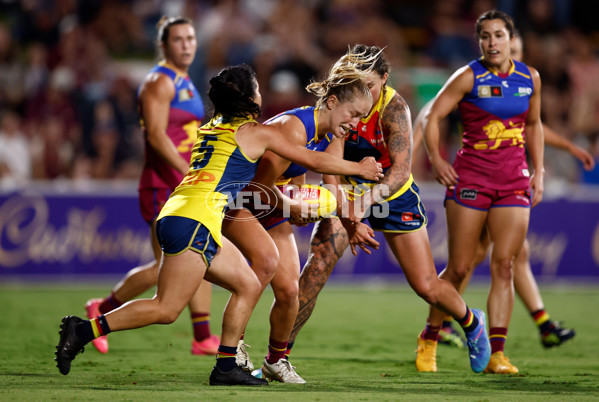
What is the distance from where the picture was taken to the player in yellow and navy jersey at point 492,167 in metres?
6.37

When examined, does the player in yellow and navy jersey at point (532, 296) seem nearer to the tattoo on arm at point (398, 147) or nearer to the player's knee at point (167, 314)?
the tattoo on arm at point (398, 147)

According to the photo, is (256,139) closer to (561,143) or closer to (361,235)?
(361,235)

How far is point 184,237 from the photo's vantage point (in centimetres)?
505

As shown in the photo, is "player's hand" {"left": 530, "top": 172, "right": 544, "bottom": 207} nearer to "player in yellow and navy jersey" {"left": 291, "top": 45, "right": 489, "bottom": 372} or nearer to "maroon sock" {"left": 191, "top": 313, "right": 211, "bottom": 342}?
"player in yellow and navy jersey" {"left": 291, "top": 45, "right": 489, "bottom": 372}

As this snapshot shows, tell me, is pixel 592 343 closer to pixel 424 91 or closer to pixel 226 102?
pixel 226 102

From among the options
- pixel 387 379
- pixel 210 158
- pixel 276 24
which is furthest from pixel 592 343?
pixel 276 24

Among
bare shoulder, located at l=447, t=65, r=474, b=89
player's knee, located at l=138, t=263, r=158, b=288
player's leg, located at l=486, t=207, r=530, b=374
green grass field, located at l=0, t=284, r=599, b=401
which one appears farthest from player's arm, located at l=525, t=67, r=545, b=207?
player's knee, located at l=138, t=263, r=158, b=288

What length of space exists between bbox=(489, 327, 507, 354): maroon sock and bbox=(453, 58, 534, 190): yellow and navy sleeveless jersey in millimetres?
1055

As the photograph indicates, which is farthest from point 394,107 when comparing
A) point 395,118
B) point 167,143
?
point 167,143

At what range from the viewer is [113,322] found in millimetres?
5102

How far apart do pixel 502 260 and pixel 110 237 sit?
6.79 meters

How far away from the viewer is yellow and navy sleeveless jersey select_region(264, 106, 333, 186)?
17.8ft

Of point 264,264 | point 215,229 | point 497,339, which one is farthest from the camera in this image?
point 497,339

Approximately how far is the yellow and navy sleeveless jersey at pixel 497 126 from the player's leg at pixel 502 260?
218mm
